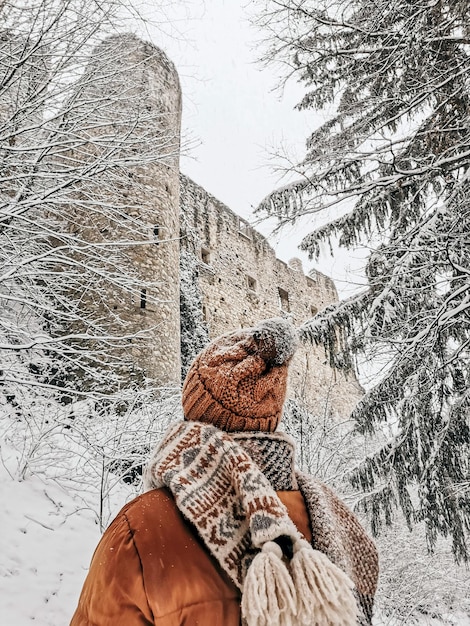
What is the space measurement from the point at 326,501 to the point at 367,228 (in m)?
3.81

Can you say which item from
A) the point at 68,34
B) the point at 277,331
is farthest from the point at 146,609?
the point at 68,34

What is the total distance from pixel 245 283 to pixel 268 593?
1419 cm

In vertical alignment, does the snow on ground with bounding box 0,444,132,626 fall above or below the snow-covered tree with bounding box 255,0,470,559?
below

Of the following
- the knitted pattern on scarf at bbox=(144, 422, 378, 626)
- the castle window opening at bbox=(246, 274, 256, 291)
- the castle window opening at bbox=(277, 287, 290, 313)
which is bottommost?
the knitted pattern on scarf at bbox=(144, 422, 378, 626)

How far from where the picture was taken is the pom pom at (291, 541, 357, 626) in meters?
0.80

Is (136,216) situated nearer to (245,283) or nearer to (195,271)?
(195,271)

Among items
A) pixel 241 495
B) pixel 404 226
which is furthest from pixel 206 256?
pixel 241 495

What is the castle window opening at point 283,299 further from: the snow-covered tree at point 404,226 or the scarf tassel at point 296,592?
the scarf tassel at point 296,592

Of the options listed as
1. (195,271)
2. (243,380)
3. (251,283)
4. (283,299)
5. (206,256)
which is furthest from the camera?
(283,299)

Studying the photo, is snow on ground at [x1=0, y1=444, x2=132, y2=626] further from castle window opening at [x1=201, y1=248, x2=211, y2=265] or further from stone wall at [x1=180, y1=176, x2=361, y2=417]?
castle window opening at [x1=201, y1=248, x2=211, y2=265]

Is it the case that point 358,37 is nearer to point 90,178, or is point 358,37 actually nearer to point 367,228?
point 367,228

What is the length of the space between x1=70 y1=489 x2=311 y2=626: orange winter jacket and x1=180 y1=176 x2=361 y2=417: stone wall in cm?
1042

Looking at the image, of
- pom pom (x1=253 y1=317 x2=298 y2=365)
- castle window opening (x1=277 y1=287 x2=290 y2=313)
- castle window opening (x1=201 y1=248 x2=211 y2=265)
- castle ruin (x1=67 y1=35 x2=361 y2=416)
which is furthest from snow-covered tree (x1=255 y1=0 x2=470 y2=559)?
castle window opening (x1=277 y1=287 x2=290 y2=313)

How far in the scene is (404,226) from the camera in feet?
14.7
